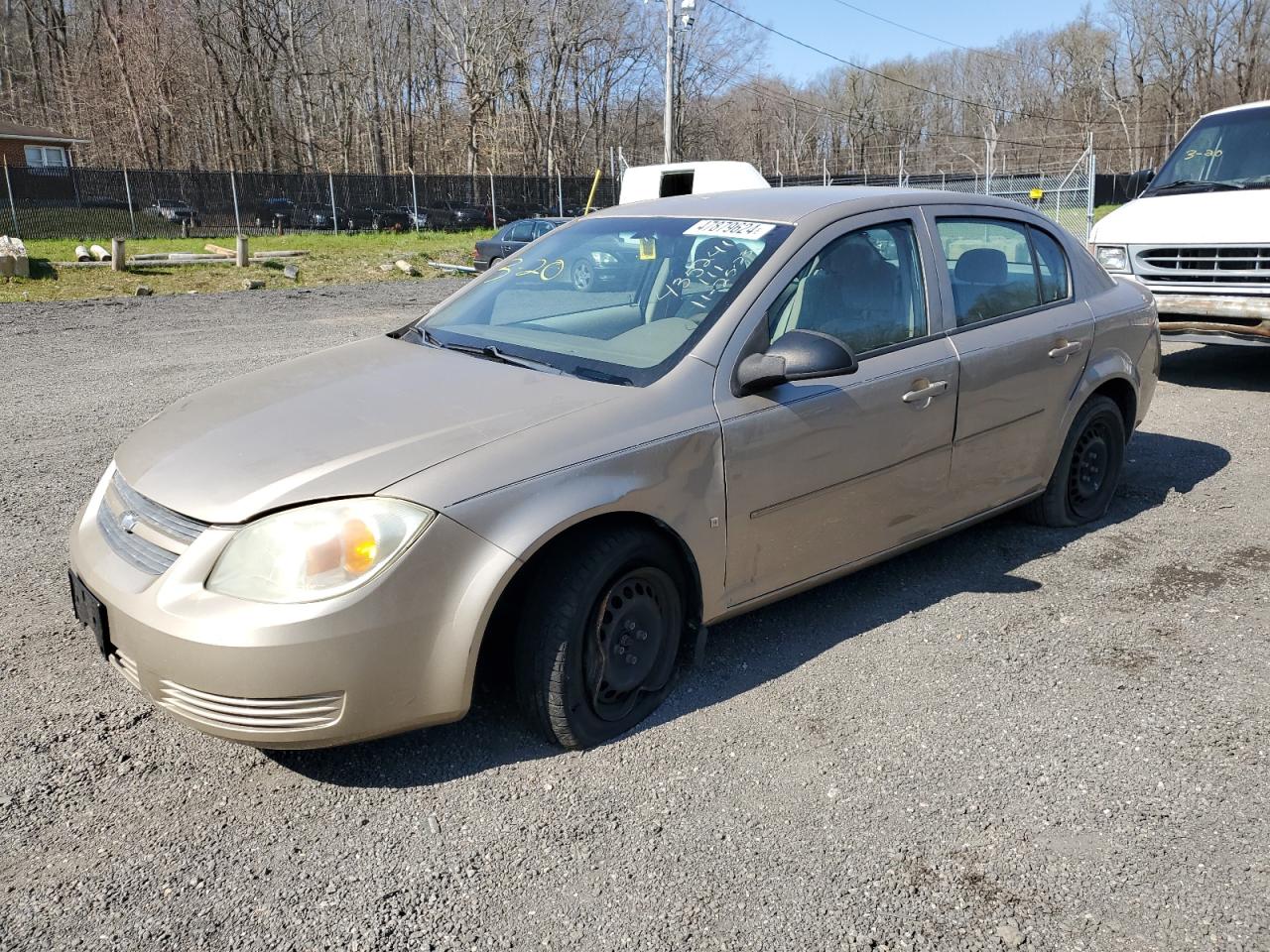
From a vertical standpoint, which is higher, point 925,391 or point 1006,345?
point 1006,345

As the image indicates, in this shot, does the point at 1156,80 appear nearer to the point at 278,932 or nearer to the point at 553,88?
the point at 553,88

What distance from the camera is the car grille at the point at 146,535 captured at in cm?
280

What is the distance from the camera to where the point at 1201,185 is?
870 cm

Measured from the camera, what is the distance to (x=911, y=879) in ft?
8.56

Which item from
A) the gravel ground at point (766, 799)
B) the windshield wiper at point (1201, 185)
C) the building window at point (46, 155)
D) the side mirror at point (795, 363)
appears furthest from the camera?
the building window at point (46, 155)

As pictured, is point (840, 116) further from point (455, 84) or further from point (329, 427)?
point (329, 427)

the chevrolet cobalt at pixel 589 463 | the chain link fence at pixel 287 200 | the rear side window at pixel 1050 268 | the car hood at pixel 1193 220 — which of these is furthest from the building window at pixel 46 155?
the rear side window at pixel 1050 268

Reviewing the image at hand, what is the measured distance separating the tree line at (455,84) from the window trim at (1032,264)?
142 feet

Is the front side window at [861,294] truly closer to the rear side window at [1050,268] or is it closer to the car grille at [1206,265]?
the rear side window at [1050,268]

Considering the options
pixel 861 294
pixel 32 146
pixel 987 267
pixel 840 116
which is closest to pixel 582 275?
pixel 861 294

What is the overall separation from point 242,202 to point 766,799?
34.6 meters

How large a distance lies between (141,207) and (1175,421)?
32.1 meters

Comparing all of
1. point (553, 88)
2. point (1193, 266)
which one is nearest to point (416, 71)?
point (553, 88)

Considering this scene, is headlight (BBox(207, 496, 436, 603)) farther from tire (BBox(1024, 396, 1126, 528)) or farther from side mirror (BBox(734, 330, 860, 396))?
tire (BBox(1024, 396, 1126, 528))
